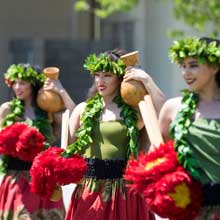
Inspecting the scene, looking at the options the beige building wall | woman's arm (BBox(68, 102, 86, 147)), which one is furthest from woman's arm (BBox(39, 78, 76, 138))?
the beige building wall

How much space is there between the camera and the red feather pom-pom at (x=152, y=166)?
456 cm

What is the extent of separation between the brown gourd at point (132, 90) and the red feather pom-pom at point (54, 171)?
513 millimetres

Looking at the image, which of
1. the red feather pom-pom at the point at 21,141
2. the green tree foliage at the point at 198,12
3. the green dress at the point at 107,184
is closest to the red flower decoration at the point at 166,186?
the green dress at the point at 107,184

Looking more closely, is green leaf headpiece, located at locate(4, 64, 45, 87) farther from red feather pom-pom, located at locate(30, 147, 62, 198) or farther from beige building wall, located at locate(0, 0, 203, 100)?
beige building wall, located at locate(0, 0, 203, 100)

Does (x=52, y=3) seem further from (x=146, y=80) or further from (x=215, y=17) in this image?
(x=146, y=80)

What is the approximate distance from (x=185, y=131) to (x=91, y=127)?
121 cm

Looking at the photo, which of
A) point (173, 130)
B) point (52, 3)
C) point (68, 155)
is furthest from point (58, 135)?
point (52, 3)

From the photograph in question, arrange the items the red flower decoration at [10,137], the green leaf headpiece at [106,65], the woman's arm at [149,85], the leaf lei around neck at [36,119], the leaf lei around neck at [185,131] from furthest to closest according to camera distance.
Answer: the leaf lei around neck at [36,119], the red flower decoration at [10,137], the green leaf headpiece at [106,65], the woman's arm at [149,85], the leaf lei around neck at [185,131]

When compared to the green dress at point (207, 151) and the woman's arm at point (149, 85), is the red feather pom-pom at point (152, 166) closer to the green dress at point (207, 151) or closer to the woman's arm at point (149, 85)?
the green dress at point (207, 151)

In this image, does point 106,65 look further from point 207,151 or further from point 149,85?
point 207,151

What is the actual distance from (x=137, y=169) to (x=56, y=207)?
7.96 feet

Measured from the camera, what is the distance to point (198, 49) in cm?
478

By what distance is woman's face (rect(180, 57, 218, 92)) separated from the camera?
4812 mm

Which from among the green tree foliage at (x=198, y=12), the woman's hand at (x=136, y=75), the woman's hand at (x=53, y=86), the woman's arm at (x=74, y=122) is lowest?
the woman's arm at (x=74, y=122)
